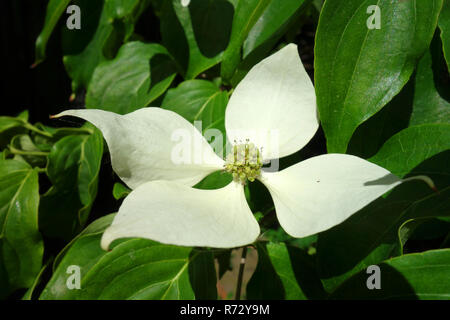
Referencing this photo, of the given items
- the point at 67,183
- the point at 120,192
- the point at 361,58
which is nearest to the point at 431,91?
the point at 361,58

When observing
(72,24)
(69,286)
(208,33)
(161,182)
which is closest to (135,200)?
(161,182)

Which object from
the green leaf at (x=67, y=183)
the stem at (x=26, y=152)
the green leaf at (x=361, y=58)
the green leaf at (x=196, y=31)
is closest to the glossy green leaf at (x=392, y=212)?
the green leaf at (x=361, y=58)

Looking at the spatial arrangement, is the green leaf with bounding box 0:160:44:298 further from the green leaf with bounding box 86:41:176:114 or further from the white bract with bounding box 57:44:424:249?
the white bract with bounding box 57:44:424:249

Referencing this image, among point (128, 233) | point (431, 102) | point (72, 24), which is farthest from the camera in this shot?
point (72, 24)

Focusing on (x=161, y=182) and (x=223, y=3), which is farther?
(x=223, y=3)
